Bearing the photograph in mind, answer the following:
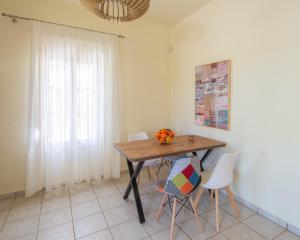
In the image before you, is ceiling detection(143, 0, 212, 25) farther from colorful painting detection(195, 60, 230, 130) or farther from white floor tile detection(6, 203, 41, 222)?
white floor tile detection(6, 203, 41, 222)

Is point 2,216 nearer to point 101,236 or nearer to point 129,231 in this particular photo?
point 101,236

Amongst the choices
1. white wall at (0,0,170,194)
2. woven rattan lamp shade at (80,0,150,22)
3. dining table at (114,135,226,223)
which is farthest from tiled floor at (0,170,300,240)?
woven rattan lamp shade at (80,0,150,22)

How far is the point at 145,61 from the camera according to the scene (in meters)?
3.35

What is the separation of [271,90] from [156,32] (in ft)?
7.53

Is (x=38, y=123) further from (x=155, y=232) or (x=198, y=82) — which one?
(x=198, y=82)

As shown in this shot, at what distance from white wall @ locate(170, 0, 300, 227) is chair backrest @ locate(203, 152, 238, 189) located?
50 centimetres

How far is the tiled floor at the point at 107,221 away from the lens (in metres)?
1.80

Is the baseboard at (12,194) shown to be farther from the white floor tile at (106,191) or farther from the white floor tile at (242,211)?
the white floor tile at (242,211)

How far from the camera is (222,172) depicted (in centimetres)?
182

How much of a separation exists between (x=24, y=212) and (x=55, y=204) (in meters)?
0.33

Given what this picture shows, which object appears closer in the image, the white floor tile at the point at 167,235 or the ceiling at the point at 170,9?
the white floor tile at the point at 167,235

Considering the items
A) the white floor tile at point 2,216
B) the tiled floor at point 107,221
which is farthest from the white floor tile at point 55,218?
the white floor tile at point 2,216

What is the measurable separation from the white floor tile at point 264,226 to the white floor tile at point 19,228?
229 cm

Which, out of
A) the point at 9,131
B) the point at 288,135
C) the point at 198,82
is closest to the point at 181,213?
the point at 288,135
